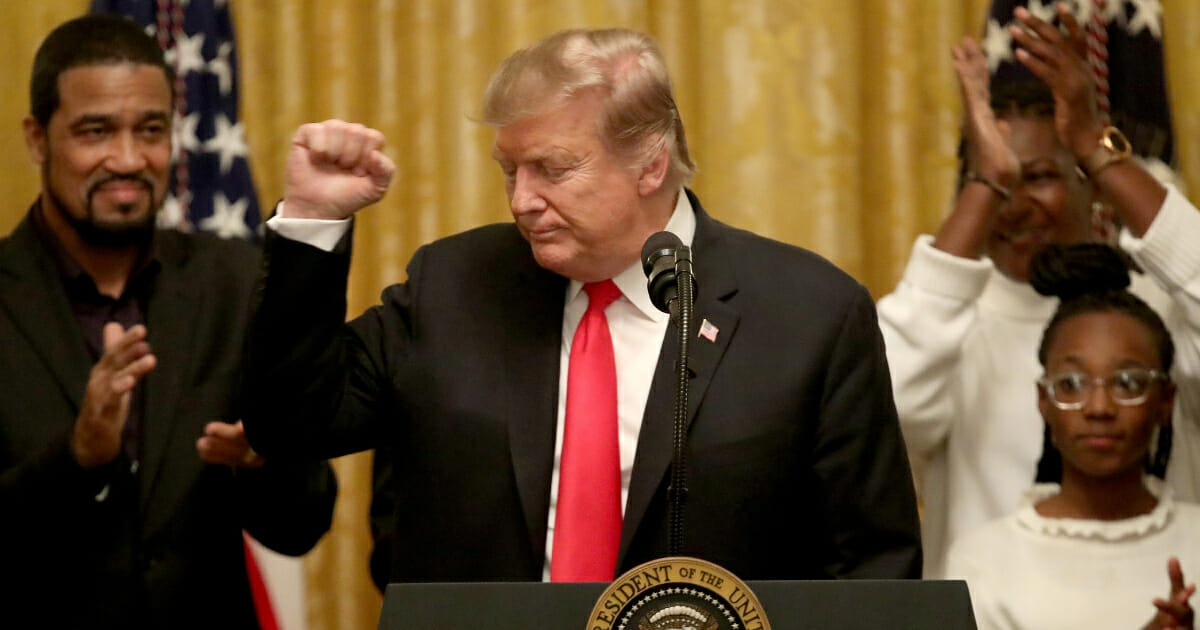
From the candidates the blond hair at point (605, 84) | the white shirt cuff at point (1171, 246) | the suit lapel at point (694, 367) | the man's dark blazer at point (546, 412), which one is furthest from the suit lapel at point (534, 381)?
the white shirt cuff at point (1171, 246)

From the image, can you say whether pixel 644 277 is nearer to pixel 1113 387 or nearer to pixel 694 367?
pixel 694 367

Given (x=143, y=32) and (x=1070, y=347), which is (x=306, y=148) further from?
(x=1070, y=347)

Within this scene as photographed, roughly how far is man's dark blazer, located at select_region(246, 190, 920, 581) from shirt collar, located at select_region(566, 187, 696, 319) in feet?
0.13

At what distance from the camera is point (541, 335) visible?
252 cm

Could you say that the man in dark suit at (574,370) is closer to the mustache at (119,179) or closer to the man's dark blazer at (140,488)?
the man's dark blazer at (140,488)

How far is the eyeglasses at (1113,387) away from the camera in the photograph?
3139 mm

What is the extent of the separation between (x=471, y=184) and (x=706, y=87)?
740 millimetres

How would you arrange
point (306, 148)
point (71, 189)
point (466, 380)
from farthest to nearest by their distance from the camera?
point (71, 189), point (466, 380), point (306, 148)

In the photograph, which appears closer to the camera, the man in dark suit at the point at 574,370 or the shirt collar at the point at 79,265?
the man in dark suit at the point at 574,370

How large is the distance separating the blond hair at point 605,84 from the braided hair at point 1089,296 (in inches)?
46.5

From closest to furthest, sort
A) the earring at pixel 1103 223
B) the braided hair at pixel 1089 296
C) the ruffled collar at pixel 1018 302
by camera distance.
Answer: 1. the braided hair at pixel 1089 296
2. the ruffled collar at pixel 1018 302
3. the earring at pixel 1103 223

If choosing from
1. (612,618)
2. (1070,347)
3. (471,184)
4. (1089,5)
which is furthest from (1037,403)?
(612,618)

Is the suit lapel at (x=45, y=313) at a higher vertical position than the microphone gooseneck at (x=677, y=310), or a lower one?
lower

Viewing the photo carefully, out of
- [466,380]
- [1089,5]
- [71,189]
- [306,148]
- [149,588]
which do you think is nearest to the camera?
[306,148]
